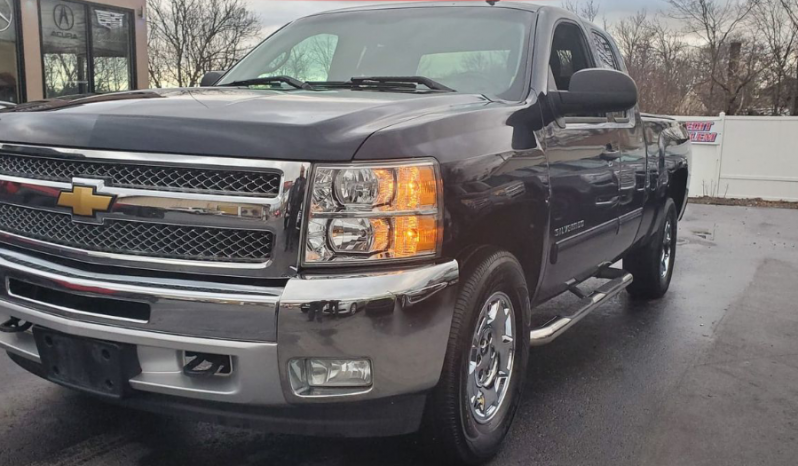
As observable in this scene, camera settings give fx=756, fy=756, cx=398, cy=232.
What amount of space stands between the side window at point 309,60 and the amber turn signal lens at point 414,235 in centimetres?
177

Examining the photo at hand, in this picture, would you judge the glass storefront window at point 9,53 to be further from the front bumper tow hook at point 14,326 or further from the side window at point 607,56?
the front bumper tow hook at point 14,326

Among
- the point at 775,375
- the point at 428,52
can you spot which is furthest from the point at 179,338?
the point at 775,375

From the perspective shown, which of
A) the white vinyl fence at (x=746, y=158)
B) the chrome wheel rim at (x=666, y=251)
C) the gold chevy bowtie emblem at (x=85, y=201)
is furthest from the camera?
the white vinyl fence at (x=746, y=158)

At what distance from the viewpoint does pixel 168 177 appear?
249 centimetres

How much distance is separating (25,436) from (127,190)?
143cm

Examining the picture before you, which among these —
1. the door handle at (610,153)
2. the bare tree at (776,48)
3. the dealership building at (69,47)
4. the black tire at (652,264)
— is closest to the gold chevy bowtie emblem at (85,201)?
the door handle at (610,153)

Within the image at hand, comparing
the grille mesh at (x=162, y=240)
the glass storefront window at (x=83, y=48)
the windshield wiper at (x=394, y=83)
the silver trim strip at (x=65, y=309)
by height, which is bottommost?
the silver trim strip at (x=65, y=309)

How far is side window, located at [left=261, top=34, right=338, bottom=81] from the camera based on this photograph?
4.12 metres

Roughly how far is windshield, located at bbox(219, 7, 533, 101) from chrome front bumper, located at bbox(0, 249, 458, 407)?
1.51m

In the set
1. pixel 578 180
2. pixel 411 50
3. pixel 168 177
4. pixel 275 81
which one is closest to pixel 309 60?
pixel 275 81

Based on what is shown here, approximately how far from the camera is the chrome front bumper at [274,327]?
7.65 ft

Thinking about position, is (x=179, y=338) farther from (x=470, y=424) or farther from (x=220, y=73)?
(x=220, y=73)

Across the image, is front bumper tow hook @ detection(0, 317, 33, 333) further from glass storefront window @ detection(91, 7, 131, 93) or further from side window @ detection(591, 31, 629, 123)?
glass storefront window @ detection(91, 7, 131, 93)

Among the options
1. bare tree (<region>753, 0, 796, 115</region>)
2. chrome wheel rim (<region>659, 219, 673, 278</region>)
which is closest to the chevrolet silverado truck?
chrome wheel rim (<region>659, 219, 673, 278</region>)
